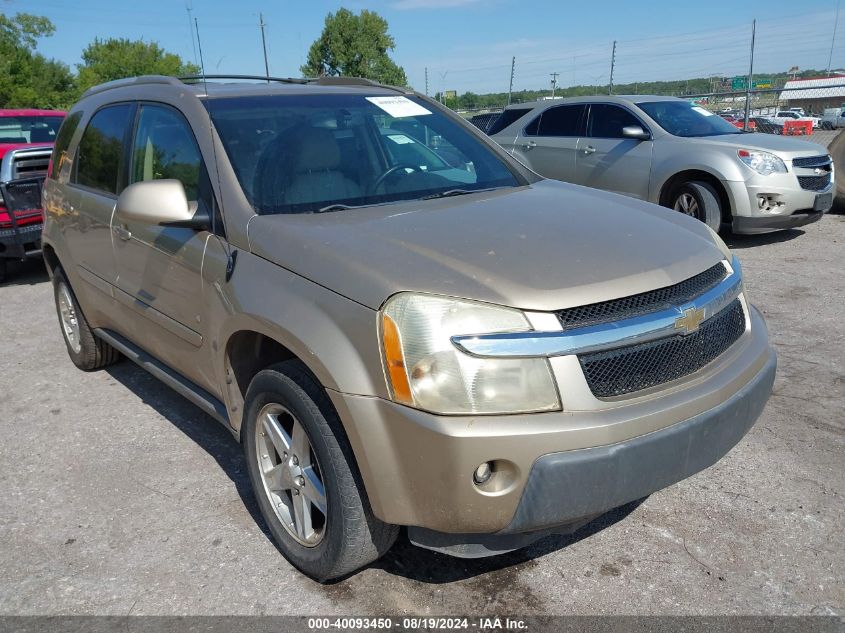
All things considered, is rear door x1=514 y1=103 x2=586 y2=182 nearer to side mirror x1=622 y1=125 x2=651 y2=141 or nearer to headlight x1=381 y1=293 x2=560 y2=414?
side mirror x1=622 y1=125 x2=651 y2=141

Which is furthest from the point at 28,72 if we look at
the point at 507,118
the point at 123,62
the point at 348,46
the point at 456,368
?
the point at 456,368

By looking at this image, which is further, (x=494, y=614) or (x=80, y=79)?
(x=80, y=79)

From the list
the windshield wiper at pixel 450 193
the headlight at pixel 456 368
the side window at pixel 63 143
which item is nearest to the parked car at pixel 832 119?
the windshield wiper at pixel 450 193

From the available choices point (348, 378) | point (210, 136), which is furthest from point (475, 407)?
point (210, 136)

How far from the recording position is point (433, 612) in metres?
2.51

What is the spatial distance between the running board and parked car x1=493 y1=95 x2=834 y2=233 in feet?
17.1

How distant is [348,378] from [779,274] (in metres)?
5.96

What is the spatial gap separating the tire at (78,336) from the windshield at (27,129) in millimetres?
5942

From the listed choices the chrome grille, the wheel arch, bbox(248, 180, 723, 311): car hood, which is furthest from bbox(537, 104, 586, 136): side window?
bbox(248, 180, 723, 311): car hood

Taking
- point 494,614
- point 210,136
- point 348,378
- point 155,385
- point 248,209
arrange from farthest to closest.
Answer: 1. point 155,385
2. point 210,136
3. point 248,209
4. point 494,614
5. point 348,378

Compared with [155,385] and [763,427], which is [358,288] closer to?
[763,427]

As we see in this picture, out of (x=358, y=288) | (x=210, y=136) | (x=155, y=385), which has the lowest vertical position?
(x=155, y=385)

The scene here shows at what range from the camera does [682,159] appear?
827 cm

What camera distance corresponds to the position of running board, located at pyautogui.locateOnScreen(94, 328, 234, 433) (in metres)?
3.18
